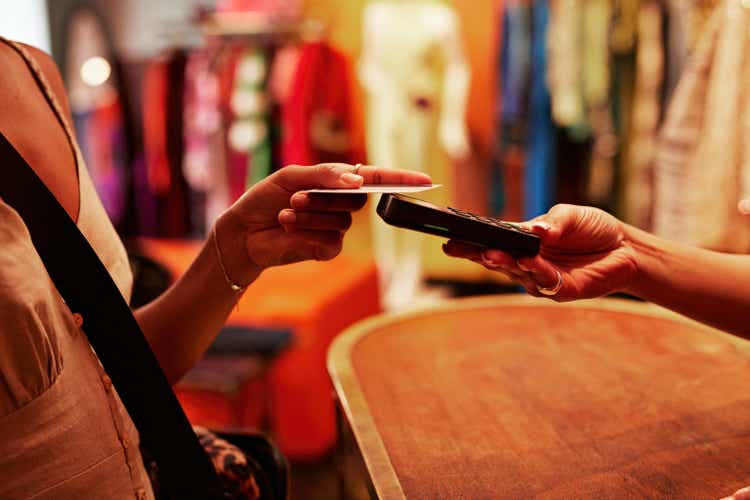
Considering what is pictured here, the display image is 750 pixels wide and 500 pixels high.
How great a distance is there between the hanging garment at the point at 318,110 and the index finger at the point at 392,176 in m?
2.52

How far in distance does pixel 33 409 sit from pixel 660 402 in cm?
79

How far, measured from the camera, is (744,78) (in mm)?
2010

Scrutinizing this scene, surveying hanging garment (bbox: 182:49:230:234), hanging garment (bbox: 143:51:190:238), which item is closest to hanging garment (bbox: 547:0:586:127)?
hanging garment (bbox: 182:49:230:234)

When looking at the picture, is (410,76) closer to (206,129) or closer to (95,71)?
(206,129)

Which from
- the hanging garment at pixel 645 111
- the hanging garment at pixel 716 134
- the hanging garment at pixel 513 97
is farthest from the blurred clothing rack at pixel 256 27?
the hanging garment at pixel 716 134

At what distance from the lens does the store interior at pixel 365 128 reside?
215 centimetres

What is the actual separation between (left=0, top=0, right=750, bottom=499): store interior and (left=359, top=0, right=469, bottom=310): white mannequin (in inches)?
0.4

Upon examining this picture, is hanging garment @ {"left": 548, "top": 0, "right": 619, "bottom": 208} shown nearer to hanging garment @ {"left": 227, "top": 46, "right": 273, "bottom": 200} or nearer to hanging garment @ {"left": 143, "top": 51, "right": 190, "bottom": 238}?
hanging garment @ {"left": 227, "top": 46, "right": 273, "bottom": 200}

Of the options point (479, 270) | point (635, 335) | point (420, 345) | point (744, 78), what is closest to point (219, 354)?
point (420, 345)

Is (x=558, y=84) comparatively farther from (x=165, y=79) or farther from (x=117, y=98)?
(x=117, y=98)

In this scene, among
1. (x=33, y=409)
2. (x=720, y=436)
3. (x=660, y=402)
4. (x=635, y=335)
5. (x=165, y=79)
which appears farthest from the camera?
(x=165, y=79)

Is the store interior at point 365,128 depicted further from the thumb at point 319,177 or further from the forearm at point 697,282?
the forearm at point 697,282

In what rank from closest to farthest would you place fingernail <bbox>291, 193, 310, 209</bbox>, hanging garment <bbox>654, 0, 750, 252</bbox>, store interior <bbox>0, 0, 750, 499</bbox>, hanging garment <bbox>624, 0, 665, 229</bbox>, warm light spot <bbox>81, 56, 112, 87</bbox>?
1. fingernail <bbox>291, 193, 310, 209</bbox>
2. hanging garment <bbox>654, 0, 750, 252</bbox>
3. store interior <bbox>0, 0, 750, 499</bbox>
4. hanging garment <bbox>624, 0, 665, 229</bbox>
5. warm light spot <bbox>81, 56, 112, 87</bbox>

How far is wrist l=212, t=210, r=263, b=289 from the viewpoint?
98 centimetres
